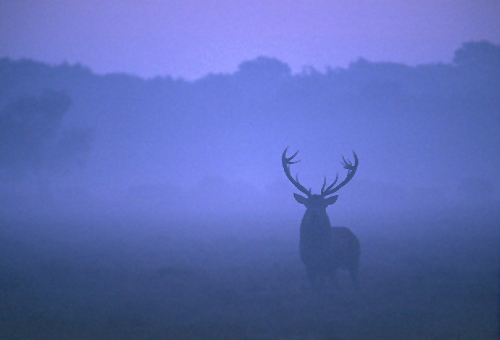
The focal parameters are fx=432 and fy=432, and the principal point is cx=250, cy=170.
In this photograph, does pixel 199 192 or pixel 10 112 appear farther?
pixel 199 192

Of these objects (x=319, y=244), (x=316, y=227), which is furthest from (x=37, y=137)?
(x=319, y=244)

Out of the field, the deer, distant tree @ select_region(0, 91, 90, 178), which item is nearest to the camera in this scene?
the field

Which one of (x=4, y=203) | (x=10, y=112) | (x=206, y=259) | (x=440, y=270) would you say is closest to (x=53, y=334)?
(x=206, y=259)

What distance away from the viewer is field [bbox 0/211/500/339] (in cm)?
742

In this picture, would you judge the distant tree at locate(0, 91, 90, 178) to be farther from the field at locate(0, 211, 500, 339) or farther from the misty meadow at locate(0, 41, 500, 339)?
the field at locate(0, 211, 500, 339)

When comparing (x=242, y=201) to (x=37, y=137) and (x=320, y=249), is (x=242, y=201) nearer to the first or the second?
(x=37, y=137)

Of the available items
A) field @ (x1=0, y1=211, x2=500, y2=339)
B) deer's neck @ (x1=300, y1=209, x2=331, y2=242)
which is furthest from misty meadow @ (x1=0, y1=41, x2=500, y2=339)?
deer's neck @ (x1=300, y1=209, x2=331, y2=242)

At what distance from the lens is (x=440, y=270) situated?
11367 millimetres

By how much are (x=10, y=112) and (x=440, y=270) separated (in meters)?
42.6

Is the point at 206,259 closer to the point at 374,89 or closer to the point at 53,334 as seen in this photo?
the point at 53,334

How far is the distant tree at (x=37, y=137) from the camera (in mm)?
41312

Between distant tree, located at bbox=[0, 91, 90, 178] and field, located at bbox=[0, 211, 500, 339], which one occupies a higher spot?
distant tree, located at bbox=[0, 91, 90, 178]

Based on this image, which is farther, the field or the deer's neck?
the deer's neck

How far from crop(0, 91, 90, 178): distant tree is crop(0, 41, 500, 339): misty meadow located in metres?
0.18
